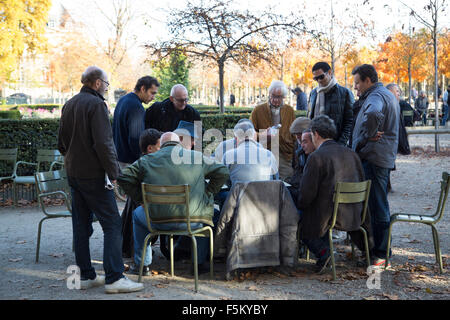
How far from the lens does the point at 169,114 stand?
6.93m

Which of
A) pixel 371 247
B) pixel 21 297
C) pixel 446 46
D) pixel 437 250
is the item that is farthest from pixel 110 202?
pixel 446 46

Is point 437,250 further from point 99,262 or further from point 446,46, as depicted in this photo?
point 446,46

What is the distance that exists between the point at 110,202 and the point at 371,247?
270 centimetres

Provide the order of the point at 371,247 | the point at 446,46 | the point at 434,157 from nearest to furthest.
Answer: the point at 371,247, the point at 434,157, the point at 446,46

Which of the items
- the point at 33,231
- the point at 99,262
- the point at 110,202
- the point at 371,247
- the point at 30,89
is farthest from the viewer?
the point at 30,89

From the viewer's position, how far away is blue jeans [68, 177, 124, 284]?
4520 millimetres

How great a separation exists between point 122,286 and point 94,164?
111 cm

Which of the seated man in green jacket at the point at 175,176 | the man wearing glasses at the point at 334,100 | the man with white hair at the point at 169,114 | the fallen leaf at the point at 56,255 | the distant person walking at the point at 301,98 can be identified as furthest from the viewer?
the distant person walking at the point at 301,98

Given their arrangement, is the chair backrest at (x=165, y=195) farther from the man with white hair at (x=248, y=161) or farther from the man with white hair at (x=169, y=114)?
the man with white hair at (x=169, y=114)

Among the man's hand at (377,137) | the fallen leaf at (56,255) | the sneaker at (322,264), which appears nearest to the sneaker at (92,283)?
the fallen leaf at (56,255)

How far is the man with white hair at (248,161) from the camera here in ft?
17.4

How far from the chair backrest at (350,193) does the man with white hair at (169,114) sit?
272cm

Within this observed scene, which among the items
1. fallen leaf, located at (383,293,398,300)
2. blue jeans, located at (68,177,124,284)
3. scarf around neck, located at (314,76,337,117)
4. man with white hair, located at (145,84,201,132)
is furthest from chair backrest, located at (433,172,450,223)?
man with white hair, located at (145,84,201,132)

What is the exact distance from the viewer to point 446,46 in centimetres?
3303
